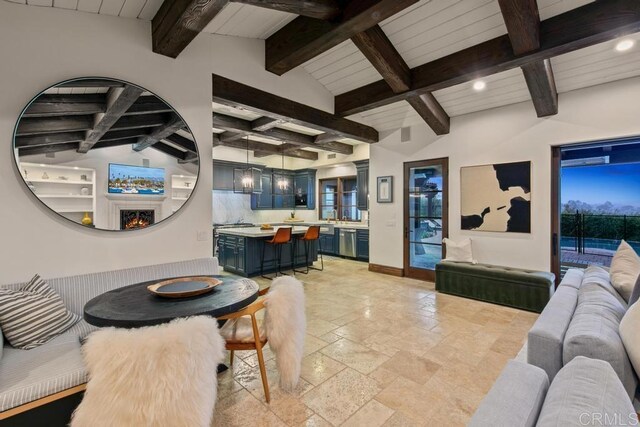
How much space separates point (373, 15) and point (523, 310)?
394 cm

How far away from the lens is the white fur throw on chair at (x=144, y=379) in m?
1.20

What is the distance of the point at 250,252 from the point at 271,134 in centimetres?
238

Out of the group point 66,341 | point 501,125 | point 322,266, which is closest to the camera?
point 66,341

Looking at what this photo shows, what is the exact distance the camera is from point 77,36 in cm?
239

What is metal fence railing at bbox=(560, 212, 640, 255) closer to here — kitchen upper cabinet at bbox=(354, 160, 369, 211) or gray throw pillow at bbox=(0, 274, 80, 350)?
kitchen upper cabinet at bbox=(354, 160, 369, 211)

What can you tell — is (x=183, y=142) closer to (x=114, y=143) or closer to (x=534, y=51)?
(x=114, y=143)

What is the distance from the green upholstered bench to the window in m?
3.87

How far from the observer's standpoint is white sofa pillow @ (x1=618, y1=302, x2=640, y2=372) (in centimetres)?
133

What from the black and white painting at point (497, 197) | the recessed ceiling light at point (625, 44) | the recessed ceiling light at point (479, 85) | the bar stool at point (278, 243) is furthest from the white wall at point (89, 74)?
the recessed ceiling light at point (625, 44)

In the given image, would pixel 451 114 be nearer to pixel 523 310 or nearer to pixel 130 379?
pixel 523 310

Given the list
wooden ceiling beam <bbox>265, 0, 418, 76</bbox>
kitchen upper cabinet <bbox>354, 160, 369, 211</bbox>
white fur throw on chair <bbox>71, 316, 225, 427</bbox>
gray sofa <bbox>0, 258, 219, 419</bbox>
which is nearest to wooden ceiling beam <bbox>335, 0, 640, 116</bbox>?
wooden ceiling beam <bbox>265, 0, 418, 76</bbox>

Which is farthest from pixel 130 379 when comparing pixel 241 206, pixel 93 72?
pixel 241 206

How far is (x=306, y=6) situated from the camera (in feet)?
7.88

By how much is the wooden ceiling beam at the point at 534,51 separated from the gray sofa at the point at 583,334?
2185 millimetres
